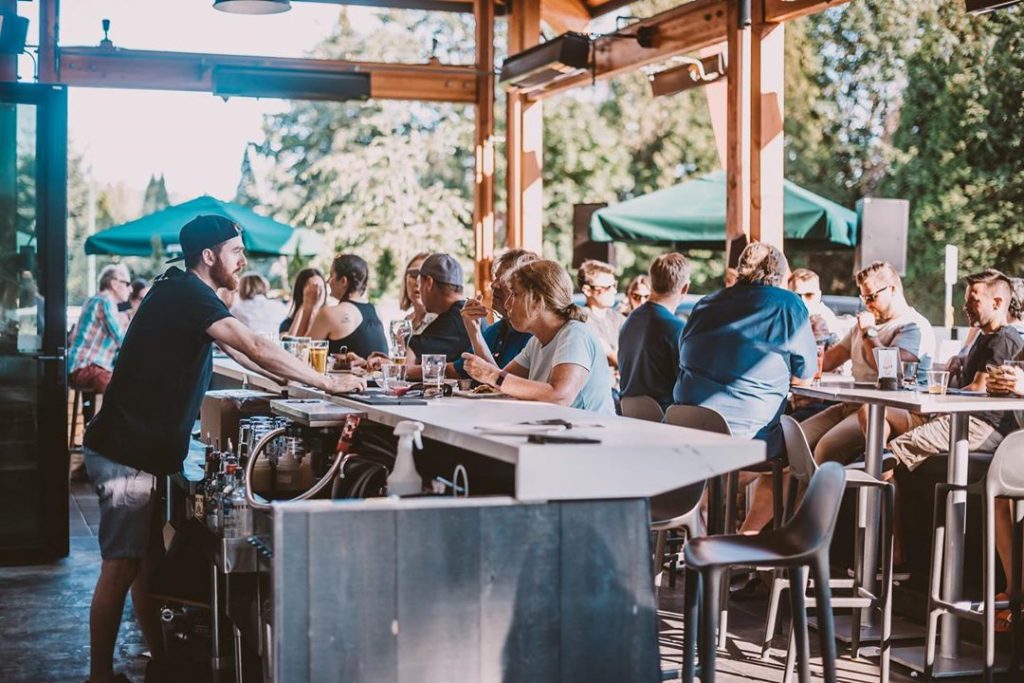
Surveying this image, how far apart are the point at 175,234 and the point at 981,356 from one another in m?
8.07

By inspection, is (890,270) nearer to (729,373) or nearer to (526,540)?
(729,373)

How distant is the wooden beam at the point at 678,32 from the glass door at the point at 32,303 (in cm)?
376

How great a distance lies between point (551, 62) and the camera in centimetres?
869

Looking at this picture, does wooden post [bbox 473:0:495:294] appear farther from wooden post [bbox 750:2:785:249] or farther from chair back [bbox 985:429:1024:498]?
chair back [bbox 985:429:1024:498]

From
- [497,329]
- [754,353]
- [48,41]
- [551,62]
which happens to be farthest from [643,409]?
[48,41]

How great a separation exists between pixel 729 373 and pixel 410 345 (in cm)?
144

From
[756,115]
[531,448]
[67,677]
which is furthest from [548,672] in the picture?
[756,115]

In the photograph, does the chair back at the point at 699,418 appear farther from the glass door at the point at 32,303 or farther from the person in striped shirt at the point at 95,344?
the person in striped shirt at the point at 95,344

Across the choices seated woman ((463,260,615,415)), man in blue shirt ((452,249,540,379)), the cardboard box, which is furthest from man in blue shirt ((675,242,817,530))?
the cardboard box

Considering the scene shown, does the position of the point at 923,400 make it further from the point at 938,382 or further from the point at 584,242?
the point at 584,242

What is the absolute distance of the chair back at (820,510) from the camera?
3.16 m

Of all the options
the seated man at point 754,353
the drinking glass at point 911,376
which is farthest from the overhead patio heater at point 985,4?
the drinking glass at point 911,376

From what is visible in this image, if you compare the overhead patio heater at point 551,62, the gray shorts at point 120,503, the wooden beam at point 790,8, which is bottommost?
the gray shorts at point 120,503

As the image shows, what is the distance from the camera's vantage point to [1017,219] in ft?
68.0
